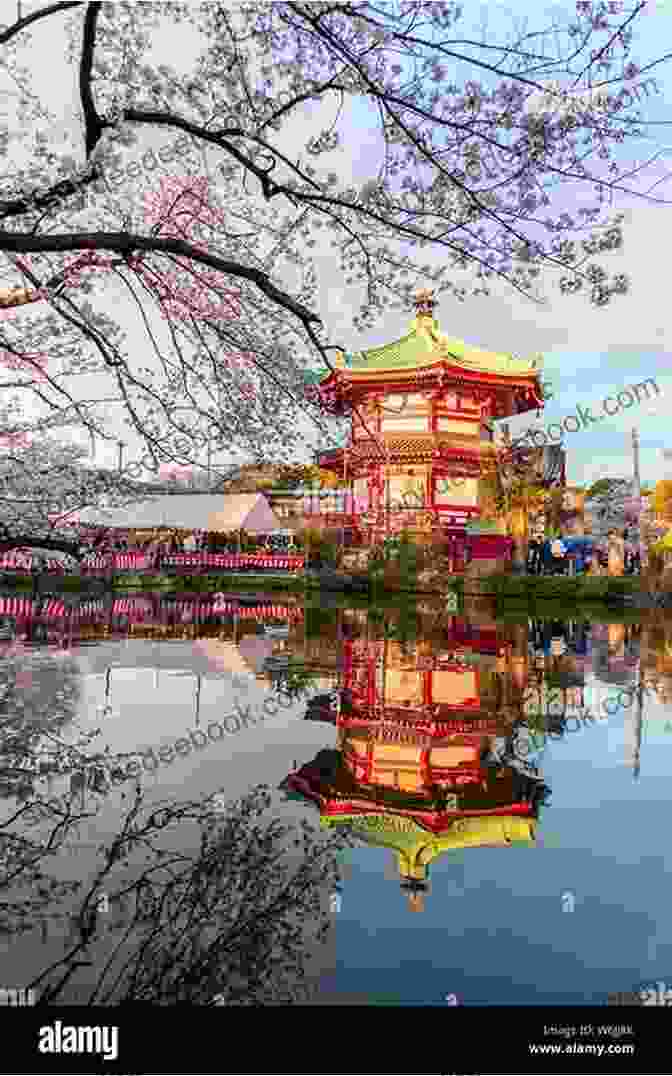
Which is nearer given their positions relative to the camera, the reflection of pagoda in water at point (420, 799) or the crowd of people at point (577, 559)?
the reflection of pagoda in water at point (420, 799)

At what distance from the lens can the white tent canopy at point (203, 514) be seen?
125 feet

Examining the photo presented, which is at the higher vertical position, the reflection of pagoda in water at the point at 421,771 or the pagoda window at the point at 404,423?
the pagoda window at the point at 404,423

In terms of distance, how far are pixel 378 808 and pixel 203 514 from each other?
114 ft

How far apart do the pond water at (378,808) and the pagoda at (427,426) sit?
16798 mm

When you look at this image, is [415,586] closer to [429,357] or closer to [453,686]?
[429,357]

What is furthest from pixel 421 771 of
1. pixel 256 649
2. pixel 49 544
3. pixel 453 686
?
pixel 256 649

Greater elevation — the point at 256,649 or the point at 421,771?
the point at 256,649

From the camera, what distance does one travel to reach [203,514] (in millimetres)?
39062

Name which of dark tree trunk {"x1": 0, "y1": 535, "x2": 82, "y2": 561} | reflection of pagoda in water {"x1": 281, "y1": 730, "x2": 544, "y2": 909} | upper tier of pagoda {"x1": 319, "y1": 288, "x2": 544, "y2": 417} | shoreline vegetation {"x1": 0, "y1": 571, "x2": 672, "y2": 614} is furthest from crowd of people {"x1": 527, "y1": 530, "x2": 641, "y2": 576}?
dark tree trunk {"x1": 0, "y1": 535, "x2": 82, "y2": 561}

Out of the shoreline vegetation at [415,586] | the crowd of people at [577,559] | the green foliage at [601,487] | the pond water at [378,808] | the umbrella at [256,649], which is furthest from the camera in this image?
the green foliage at [601,487]

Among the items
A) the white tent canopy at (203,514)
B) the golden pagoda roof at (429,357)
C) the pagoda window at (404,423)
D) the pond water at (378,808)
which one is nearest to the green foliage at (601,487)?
the white tent canopy at (203,514)

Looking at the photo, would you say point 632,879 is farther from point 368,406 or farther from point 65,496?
point 368,406

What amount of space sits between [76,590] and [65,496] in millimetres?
16603

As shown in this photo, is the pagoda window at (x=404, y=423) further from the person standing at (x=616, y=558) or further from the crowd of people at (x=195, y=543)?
the person standing at (x=616, y=558)
